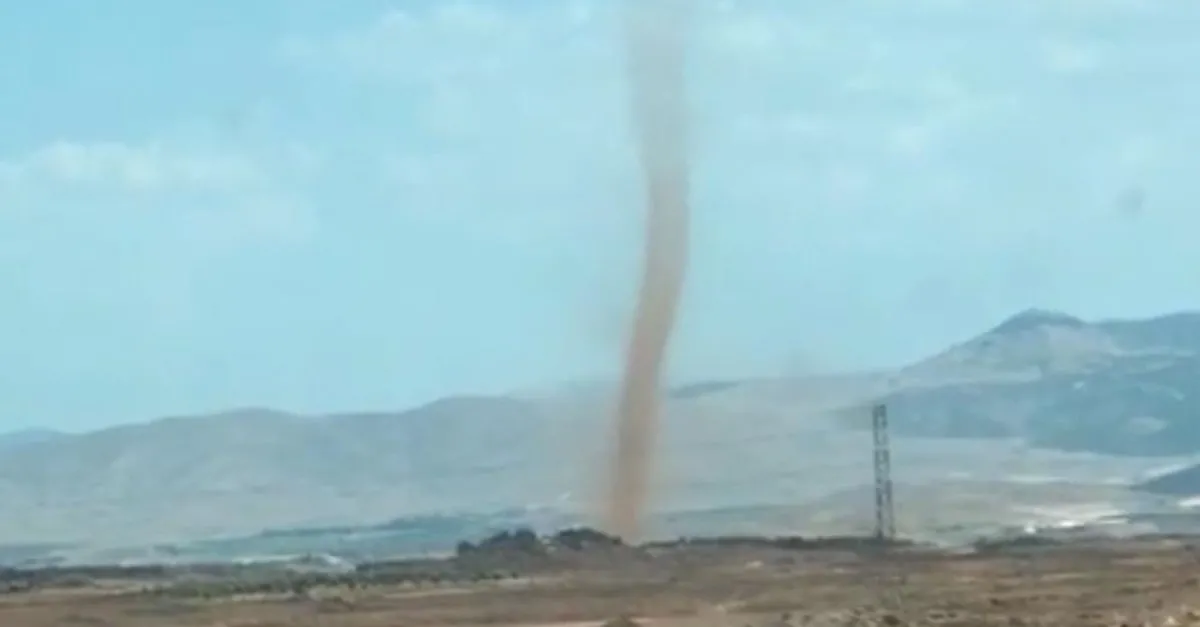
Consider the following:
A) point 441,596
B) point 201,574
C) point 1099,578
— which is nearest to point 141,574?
point 201,574

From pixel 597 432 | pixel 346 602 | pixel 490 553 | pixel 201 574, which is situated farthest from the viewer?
pixel 597 432

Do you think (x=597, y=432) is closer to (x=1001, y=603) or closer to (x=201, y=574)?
(x=201, y=574)

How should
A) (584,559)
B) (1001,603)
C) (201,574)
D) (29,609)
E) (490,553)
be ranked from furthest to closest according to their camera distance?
1. (201,574)
2. (490,553)
3. (584,559)
4. (29,609)
5. (1001,603)

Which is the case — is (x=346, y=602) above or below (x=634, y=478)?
below

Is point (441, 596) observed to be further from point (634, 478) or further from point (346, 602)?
point (634, 478)

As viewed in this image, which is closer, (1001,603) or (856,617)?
(856,617)

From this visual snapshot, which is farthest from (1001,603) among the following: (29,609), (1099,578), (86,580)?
(86,580)
